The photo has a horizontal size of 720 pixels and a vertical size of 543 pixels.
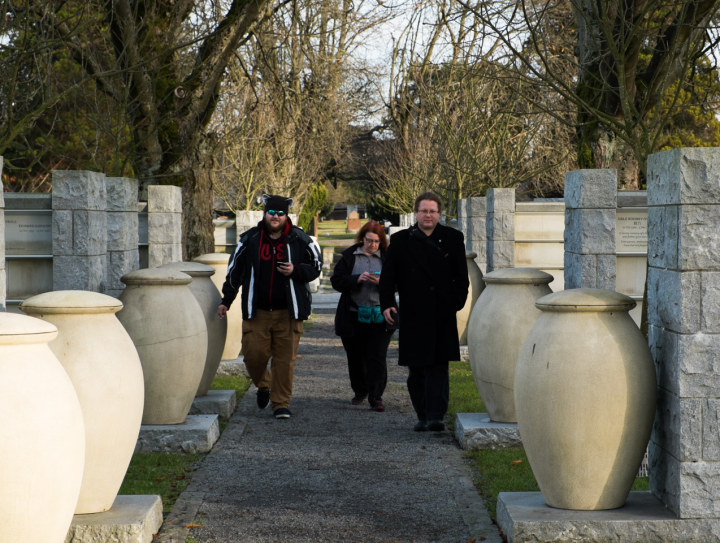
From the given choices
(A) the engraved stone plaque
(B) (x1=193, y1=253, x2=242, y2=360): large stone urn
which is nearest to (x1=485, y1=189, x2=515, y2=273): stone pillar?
(B) (x1=193, y1=253, x2=242, y2=360): large stone urn

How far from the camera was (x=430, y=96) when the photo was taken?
64.4 ft

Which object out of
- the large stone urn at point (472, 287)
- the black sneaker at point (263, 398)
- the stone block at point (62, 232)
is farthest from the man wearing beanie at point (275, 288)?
the large stone urn at point (472, 287)

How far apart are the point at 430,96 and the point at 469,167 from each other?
2.05 meters

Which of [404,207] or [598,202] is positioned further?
[404,207]

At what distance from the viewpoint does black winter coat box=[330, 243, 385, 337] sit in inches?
354

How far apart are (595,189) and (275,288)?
3.11 meters

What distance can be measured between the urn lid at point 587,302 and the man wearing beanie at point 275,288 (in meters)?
3.68

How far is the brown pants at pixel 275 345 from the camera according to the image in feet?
27.5

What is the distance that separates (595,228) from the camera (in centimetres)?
811

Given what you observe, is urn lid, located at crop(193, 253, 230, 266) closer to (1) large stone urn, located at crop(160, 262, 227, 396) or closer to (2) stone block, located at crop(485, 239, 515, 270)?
(1) large stone urn, located at crop(160, 262, 227, 396)

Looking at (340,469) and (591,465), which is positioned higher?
(591,465)

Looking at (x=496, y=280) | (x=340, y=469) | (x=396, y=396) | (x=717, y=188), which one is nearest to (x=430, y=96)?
(x=396, y=396)

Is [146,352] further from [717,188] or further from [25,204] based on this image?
[717,188]

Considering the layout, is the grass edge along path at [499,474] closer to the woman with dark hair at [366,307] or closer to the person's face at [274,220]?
the woman with dark hair at [366,307]
